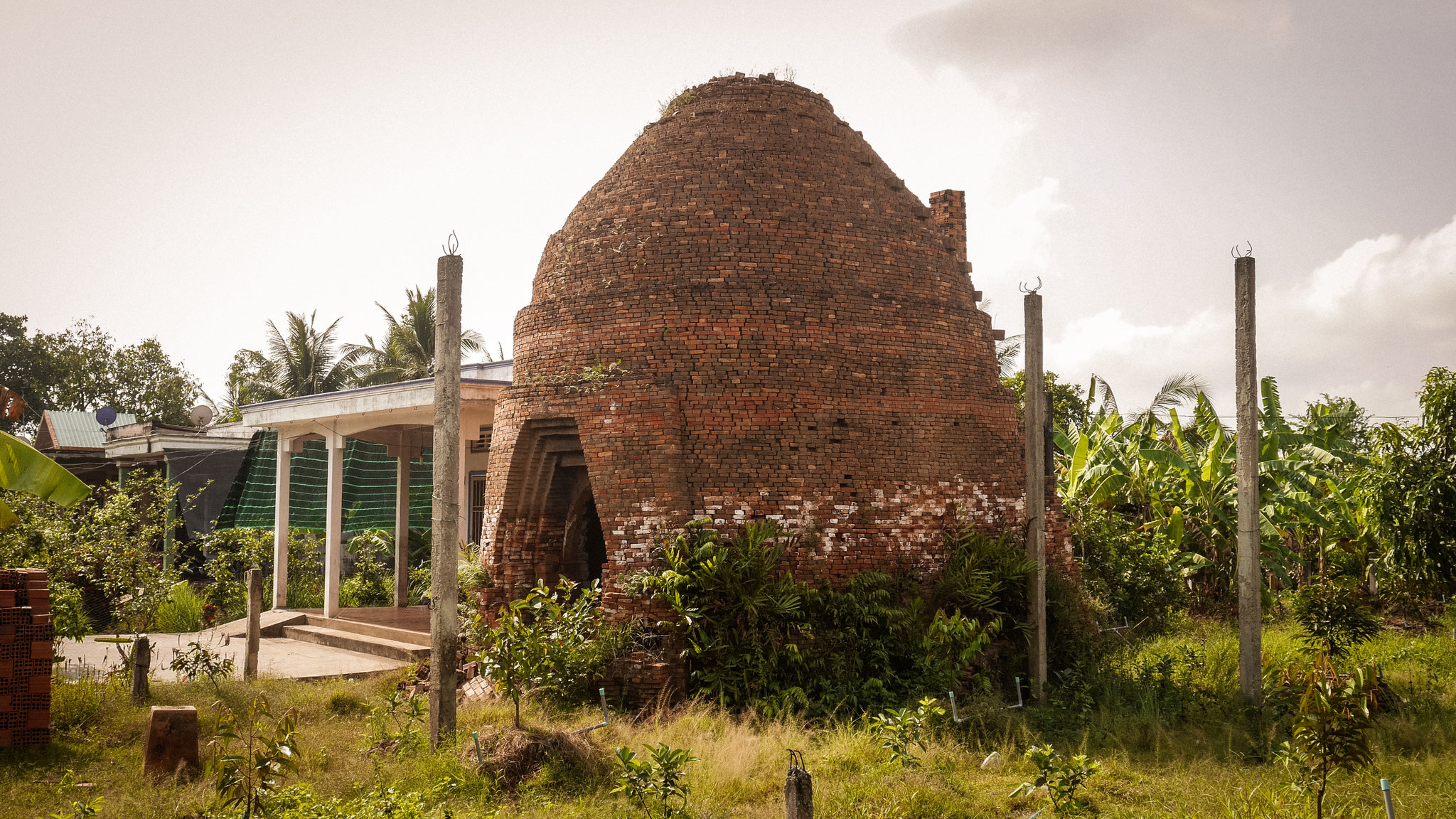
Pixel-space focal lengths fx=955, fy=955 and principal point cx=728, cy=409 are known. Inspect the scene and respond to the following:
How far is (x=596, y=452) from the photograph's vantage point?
30.8 ft

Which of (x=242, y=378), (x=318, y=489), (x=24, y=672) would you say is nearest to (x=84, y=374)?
(x=242, y=378)

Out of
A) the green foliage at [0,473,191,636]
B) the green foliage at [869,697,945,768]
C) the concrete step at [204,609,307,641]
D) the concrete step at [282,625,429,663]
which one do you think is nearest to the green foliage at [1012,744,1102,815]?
the green foliage at [869,697,945,768]

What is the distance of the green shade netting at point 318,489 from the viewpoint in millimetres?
19188

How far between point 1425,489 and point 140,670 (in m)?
13.4

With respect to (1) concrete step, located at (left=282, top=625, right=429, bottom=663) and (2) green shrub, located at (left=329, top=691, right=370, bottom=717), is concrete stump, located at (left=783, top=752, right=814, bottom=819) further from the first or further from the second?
(1) concrete step, located at (left=282, top=625, right=429, bottom=663)

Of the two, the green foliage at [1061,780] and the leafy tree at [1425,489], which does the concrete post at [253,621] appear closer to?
the green foliage at [1061,780]

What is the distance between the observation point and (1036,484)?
31.0ft

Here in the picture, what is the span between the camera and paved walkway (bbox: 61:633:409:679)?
1178 cm

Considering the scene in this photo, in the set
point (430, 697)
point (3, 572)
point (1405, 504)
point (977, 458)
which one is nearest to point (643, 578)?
point (430, 697)

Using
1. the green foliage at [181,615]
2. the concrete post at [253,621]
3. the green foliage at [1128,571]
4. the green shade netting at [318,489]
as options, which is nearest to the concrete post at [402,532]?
the green shade netting at [318,489]

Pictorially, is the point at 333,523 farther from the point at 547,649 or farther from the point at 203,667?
the point at 547,649

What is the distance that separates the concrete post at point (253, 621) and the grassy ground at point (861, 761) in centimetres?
111

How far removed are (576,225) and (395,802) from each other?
6.53 m

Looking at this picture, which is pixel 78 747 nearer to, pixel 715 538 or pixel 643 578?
pixel 643 578
